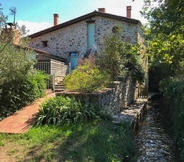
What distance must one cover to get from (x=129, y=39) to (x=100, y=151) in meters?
14.3

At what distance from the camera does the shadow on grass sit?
15.2 ft

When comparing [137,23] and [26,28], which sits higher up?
[137,23]

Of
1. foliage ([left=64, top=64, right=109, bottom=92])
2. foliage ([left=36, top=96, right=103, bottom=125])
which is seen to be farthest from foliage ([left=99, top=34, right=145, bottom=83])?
foliage ([left=36, top=96, right=103, bottom=125])

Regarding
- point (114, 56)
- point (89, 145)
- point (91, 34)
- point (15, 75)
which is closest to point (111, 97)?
point (114, 56)

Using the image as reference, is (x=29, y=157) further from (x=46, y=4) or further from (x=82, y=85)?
(x=46, y=4)

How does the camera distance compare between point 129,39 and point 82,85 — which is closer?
point 82,85

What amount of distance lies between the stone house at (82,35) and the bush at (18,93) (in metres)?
9.09

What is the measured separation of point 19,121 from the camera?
7.33 m

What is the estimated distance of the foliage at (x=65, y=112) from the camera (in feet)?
22.1

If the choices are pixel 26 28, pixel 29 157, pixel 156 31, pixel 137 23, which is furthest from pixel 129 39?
pixel 29 157

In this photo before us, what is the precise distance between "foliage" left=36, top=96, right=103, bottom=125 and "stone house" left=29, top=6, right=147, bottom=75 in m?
11.3

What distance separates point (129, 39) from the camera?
1791 centimetres

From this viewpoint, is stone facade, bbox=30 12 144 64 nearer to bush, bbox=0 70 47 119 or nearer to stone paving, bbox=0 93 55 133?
bush, bbox=0 70 47 119

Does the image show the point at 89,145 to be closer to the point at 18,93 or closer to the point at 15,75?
the point at 15,75
